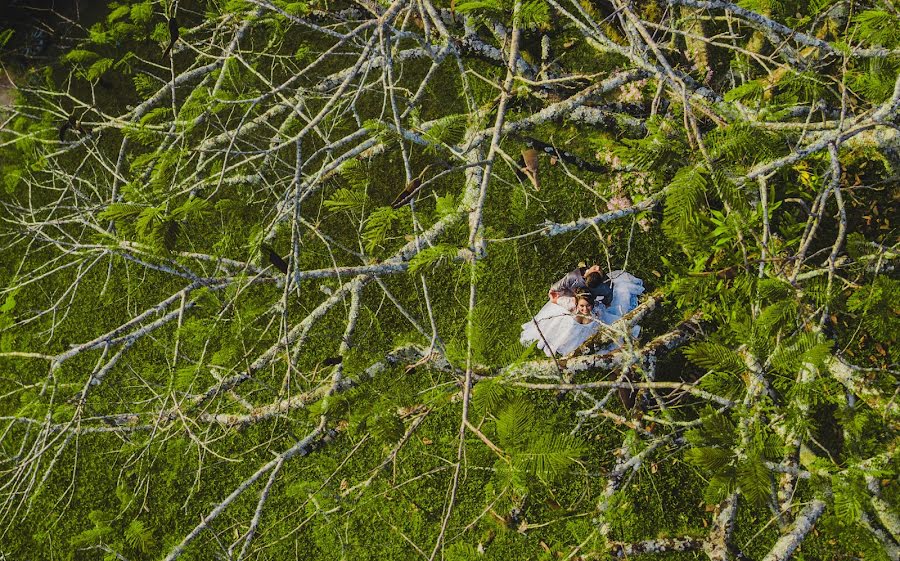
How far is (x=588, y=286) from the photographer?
4059 millimetres

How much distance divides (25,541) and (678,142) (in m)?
6.29

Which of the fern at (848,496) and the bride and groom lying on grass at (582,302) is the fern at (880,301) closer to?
the fern at (848,496)

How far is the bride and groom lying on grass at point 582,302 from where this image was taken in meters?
4.05

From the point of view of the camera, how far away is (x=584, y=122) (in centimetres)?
392

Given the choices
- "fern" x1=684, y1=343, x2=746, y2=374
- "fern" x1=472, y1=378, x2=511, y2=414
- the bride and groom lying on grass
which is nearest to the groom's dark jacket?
the bride and groom lying on grass

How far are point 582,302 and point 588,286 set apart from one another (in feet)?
0.58

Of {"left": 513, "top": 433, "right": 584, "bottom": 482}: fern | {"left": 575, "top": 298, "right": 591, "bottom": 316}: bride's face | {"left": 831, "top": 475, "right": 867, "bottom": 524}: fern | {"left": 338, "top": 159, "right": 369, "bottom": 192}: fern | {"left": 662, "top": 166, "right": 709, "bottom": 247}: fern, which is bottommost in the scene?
{"left": 575, "top": 298, "right": 591, "bottom": 316}: bride's face

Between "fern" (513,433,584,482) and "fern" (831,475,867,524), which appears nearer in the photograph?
"fern" (513,433,584,482)

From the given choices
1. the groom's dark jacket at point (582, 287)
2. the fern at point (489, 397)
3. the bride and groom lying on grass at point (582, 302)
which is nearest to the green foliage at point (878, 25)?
the bride and groom lying on grass at point (582, 302)

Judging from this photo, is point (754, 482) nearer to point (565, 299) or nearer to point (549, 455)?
point (549, 455)

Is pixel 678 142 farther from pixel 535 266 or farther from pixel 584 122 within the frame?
pixel 535 266

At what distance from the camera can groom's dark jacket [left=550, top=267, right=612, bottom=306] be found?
407 cm

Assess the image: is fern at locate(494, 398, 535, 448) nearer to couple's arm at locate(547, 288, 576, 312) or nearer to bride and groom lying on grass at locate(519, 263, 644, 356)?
bride and groom lying on grass at locate(519, 263, 644, 356)

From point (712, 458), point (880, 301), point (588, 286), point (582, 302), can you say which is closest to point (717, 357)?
point (712, 458)
